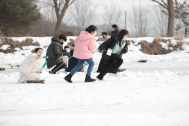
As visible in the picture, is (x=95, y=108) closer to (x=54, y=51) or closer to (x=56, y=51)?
(x=56, y=51)

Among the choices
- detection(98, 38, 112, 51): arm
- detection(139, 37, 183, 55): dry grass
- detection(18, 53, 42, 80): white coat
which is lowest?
detection(139, 37, 183, 55): dry grass

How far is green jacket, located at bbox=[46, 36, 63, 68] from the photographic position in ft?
26.0

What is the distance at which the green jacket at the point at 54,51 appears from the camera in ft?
26.0

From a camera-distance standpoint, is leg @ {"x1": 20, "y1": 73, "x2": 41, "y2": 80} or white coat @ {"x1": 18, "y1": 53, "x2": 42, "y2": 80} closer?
white coat @ {"x1": 18, "y1": 53, "x2": 42, "y2": 80}

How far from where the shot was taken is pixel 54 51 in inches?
317

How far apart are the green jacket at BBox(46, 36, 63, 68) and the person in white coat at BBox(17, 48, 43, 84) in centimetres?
203

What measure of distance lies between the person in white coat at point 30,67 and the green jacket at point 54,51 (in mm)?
2025

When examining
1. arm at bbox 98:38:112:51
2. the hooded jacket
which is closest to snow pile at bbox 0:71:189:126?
the hooded jacket

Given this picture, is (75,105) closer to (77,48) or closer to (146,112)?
(146,112)

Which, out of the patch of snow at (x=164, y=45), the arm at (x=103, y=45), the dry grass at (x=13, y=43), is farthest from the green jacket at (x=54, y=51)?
the patch of snow at (x=164, y=45)

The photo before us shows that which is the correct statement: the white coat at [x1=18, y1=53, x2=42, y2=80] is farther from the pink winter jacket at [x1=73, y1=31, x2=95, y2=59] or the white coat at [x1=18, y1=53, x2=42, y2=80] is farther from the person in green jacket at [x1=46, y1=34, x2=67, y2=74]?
the person in green jacket at [x1=46, y1=34, x2=67, y2=74]

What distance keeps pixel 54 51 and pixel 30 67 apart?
227 cm

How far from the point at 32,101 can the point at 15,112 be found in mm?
562

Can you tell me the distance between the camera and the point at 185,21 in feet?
117
